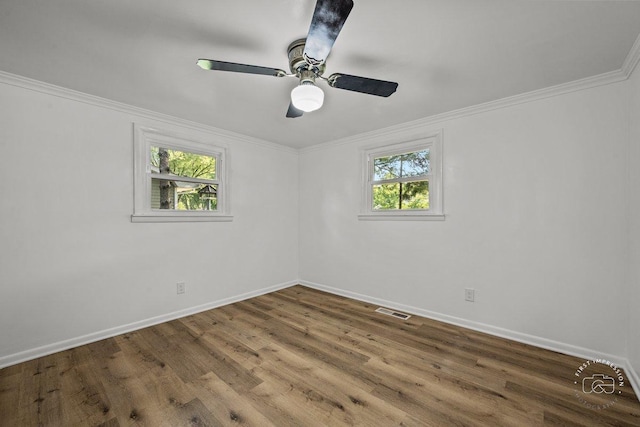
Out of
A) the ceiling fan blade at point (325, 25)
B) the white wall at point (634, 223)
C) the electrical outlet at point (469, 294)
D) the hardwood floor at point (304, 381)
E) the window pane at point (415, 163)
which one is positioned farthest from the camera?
the window pane at point (415, 163)

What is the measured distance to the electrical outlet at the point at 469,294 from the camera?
2869 millimetres

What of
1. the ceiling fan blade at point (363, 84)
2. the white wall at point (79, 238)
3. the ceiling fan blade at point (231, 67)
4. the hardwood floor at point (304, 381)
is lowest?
the hardwood floor at point (304, 381)

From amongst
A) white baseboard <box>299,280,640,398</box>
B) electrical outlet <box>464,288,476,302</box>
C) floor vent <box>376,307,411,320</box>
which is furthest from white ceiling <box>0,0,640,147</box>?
floor vent <box>376,307,411,320</box>

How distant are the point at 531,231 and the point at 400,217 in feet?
4.32

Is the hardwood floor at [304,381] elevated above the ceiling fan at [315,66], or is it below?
below

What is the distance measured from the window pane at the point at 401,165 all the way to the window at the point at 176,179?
6.96ft

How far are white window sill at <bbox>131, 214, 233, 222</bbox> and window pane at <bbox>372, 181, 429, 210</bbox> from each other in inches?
81.1

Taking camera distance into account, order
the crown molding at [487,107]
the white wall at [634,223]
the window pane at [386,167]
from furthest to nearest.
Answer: the window pane at [386,167], the crown molding at [487,107], the white wall at [634,223]

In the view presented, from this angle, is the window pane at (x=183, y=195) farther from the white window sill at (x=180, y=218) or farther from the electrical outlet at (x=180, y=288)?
the electrical outlet at (x=180, y=288)

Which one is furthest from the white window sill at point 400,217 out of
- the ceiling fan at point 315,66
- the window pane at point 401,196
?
the ceiling fan at point 315,66

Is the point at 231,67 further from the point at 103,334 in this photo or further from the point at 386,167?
the point at 103,334

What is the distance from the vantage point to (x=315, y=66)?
5.92ft

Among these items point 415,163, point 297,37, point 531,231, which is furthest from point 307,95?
point 531,231

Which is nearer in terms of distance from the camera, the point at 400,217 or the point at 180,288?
the point at 180,288
